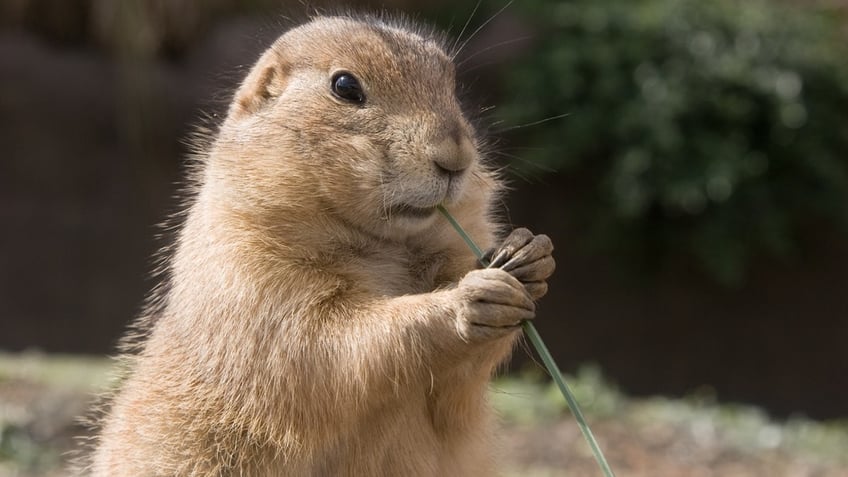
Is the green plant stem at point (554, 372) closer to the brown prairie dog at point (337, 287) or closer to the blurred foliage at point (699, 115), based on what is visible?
the brown prairie dog at point (337, 287)

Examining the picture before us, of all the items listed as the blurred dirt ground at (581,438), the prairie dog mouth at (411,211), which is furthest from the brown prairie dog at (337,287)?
the blurred dirt ground at (581,438)

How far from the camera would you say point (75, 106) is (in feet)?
44.7

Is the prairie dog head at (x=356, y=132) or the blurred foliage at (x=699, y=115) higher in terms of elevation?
the prairie dog head at (x=356, y=132)

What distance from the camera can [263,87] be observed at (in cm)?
432

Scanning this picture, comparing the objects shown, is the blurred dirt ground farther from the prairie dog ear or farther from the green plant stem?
the green plant stem

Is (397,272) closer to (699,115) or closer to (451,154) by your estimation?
(451,154)

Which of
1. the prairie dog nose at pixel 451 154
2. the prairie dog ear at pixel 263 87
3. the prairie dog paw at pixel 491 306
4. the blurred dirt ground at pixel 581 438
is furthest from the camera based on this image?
the blurred dirt ground at pixel 581 438

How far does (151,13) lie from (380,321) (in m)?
9.83

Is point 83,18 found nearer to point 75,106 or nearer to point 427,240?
point 75,106

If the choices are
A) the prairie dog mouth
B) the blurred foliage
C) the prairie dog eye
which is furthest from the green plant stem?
the blurred foliage

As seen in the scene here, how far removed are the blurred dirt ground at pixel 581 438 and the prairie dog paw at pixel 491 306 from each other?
3017 mm

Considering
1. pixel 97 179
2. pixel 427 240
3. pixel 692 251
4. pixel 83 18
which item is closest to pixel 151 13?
pixel 83 18

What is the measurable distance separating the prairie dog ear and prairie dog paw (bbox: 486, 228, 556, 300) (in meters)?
1.15

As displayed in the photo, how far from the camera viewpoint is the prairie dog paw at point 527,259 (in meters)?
3.58
